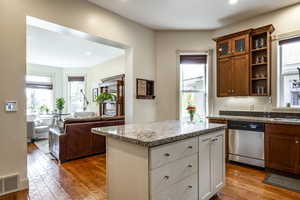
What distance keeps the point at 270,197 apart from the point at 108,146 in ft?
7.19

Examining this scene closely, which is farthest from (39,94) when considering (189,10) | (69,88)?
(189,10)

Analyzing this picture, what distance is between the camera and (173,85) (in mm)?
4613

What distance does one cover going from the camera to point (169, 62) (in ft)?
15.2

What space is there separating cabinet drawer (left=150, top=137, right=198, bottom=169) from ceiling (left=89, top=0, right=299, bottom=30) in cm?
268

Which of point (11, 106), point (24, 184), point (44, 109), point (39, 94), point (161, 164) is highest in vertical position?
point (39, 94)

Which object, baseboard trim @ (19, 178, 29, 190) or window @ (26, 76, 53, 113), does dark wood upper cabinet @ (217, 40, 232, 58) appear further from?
window @ (26, 76, 53, 113)

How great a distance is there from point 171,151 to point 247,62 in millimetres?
2935

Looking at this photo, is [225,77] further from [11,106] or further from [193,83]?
[11,106]

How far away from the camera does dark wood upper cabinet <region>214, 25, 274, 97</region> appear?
3.54 meters

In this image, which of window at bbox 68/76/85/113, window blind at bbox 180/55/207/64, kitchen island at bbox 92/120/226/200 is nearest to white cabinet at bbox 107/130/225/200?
kitchen island at bbox 92/120/226/200

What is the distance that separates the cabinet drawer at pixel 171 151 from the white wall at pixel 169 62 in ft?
8.88

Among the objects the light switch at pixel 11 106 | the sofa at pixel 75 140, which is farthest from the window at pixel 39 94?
the light switch at pixel 11 106

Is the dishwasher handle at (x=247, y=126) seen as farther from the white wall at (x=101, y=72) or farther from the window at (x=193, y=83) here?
the white wall at (x=101, y=72)

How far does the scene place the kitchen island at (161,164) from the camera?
1495 millimetres
